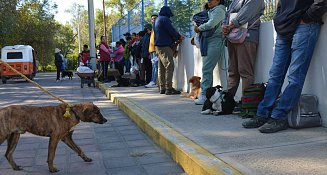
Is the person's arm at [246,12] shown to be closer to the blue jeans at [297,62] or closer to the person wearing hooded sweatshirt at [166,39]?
the blue jeans at [297,62]

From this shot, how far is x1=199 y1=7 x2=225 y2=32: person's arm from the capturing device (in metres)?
7.07

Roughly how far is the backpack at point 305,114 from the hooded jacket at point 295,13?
873 mm

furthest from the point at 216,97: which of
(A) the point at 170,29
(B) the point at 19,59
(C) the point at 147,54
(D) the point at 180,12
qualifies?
(B) the point at 19,59

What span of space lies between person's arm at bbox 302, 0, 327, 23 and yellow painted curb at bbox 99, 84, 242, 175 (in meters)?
2.02

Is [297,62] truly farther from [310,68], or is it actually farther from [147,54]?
[147,54]

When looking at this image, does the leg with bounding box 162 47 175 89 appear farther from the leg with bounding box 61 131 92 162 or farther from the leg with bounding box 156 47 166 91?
the leg with bounding box 61 131 92 162

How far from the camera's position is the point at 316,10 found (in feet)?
14.8

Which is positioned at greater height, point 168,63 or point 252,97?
point 168,63

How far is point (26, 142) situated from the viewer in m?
6.19

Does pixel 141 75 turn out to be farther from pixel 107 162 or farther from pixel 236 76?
pixel 107 162

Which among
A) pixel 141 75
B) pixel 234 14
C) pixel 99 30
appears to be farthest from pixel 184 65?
pixel 99 30

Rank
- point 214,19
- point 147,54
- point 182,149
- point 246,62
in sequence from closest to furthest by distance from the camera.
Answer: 1. point 182,149
2. point 246,62
3. point 214,19
4. point 147,54

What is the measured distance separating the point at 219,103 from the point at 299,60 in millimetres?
1820

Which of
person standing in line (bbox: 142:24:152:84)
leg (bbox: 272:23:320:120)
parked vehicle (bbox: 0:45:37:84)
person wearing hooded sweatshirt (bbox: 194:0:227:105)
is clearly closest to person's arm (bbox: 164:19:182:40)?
person wearing hooded sweatshirt (bbox: 194:0:227:105)
